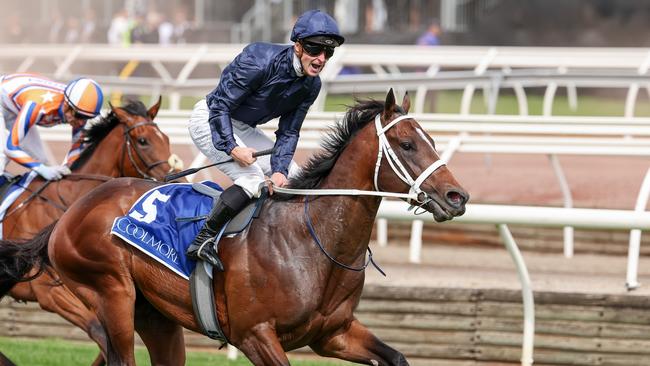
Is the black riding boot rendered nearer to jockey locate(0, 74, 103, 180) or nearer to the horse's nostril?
the horse's nostril

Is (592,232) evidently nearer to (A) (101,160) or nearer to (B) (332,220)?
(A) (101,160)

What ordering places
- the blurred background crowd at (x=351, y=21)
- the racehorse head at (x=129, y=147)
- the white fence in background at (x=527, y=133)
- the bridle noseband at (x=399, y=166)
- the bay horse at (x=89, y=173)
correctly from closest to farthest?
the bridle noseband at (x=399, y=166) < the bay horse at (x=89, y=173) < the racehorse head at (x=129, y=147) < the white fence in background at (x=527, y=133) < the blurred background crowd at (x=351, y=21)

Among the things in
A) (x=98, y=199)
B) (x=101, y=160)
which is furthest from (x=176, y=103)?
(x=98, y=199)

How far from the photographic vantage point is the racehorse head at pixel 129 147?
265 inches

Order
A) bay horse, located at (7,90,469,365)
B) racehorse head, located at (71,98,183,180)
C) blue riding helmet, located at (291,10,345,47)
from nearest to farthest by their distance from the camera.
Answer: bay horse, located at (7,90,469,365), blue riding helmet, located at (291,10,345,47), racehorse head, located at (71,98,183,180)

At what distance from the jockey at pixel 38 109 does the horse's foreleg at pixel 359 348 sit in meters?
2.59

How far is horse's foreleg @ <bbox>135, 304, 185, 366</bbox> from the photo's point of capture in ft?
17.3

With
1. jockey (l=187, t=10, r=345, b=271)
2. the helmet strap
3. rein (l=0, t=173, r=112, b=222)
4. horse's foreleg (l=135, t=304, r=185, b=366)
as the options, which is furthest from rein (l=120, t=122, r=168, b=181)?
the helmet strap

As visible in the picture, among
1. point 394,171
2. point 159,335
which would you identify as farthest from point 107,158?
point 394,171

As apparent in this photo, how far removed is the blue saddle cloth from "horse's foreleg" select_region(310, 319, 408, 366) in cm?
66

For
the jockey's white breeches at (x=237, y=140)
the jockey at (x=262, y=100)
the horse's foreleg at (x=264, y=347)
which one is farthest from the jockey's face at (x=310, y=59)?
the horse's foreleg at (x=264, y=347)

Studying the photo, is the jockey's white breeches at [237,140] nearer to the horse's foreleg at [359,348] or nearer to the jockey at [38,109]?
the horse's foreleg at [359,348]

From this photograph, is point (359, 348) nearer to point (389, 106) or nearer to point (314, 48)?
point (389, 106)

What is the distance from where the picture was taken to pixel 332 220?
4.72 meters
